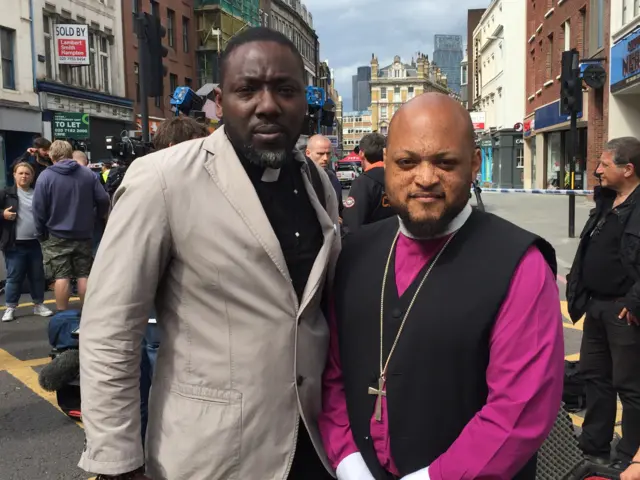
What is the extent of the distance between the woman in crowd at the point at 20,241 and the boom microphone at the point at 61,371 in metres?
3.84

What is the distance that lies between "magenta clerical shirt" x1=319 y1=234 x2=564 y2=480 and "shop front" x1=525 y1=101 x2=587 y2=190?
2323cm

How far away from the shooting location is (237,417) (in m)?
1.73

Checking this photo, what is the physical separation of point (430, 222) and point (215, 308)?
654 mm

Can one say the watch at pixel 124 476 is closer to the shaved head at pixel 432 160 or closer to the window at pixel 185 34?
the shaved head at pixel 432 160

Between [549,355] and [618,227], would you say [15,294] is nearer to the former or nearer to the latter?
[618,227]

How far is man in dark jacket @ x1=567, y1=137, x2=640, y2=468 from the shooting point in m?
3.61

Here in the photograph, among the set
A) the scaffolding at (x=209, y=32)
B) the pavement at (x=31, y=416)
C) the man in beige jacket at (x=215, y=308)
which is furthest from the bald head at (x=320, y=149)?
the scaffolding at (x=209, y=32)

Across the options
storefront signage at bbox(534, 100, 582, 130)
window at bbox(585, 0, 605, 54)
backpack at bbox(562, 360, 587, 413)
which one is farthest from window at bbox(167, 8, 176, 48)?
backpack at bbox(562, 360, 587, 413)

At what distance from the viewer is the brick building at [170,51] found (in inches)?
1017

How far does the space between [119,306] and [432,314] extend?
2.79 feet

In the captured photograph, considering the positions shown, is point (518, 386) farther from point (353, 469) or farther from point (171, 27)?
point (171, 27)

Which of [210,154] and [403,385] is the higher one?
[210,154]

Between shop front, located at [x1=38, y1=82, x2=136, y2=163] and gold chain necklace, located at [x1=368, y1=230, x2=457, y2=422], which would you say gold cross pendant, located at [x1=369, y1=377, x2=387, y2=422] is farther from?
shop front, located at [x1=38, y1=82, x2=136, y2=163]

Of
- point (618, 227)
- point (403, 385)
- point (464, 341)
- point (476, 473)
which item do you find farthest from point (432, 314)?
point (618, 227)
